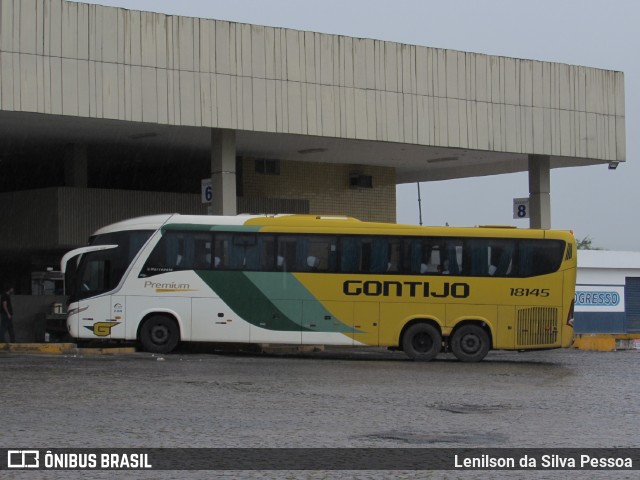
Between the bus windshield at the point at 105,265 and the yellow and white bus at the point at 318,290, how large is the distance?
3 cm

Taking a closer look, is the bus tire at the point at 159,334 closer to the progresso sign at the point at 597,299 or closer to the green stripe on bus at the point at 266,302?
the green stripe on bus at the point at 266,302

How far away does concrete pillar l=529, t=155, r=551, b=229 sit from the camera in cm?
3594

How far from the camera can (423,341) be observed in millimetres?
25766

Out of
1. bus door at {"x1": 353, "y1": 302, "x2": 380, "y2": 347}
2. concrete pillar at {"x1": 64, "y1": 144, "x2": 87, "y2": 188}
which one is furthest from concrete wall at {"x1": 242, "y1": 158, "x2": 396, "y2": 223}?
bus door at {"x1": 353, "y1": 302, "x2": 380, "y2": 347}

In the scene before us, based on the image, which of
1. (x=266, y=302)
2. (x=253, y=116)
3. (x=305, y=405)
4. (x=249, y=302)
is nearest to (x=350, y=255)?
(x=266, y=302)

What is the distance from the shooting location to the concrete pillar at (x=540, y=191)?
118ft

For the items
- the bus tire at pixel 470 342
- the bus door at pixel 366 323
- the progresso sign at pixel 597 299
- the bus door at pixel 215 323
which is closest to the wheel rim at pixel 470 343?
the bus tire at pixel 470 342

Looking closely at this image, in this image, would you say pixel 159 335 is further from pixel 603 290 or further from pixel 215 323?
pixel 603 290

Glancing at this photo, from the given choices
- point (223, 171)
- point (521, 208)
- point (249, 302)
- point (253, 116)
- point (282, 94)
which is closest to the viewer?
point (249, 302)

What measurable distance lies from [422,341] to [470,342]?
1066mm

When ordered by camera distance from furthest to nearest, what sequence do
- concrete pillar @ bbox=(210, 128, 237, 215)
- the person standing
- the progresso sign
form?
the progresso sign
the person standing
concrete pillar @ bbox=(210, 128, 237, 215)

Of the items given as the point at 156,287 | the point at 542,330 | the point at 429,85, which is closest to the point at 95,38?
the point at 156,287

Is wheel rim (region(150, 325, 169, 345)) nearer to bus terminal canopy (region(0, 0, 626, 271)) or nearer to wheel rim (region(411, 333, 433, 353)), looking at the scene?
Result: bus terminal canopy (region(0, 0, 626, 271))

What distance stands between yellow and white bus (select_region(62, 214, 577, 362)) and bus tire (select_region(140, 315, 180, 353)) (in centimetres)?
3
